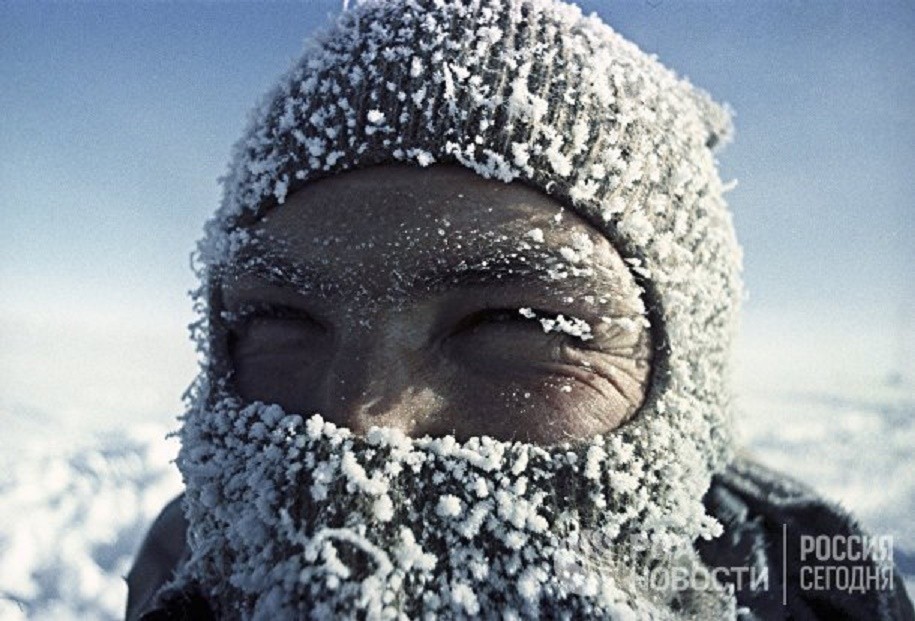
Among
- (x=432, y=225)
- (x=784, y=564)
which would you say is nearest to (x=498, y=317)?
(x=432, y=225)

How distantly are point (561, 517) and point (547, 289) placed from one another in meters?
0.36

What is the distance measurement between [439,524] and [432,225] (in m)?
0.47

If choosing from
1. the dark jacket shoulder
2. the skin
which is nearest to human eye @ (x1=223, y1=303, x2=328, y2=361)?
the skin

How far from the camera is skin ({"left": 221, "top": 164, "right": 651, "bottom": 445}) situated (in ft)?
3.85

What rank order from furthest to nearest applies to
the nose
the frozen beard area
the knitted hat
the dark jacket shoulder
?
the dark jacket shoulder
the knitted hat
the nose
the frozen beard area

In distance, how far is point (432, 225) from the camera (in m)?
1.19

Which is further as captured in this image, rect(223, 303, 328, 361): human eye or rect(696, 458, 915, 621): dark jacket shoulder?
rect(696, 458, 915, 621): dark jacket shoulder

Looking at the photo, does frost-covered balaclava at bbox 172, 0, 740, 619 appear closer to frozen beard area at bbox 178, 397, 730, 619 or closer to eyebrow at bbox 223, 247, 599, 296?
frozen beard area at bbox 178, 397, 730, 619

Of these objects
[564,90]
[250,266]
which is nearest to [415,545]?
[250,266]

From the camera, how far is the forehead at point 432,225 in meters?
1.18

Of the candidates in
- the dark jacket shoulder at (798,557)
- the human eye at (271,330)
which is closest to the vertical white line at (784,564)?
the dark jacket shoulder at (798,557)

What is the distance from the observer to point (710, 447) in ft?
4.76

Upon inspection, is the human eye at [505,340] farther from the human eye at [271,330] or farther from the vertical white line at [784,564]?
the vertical white line at [784,564]

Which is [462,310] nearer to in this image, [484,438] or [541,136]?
[484,438]
